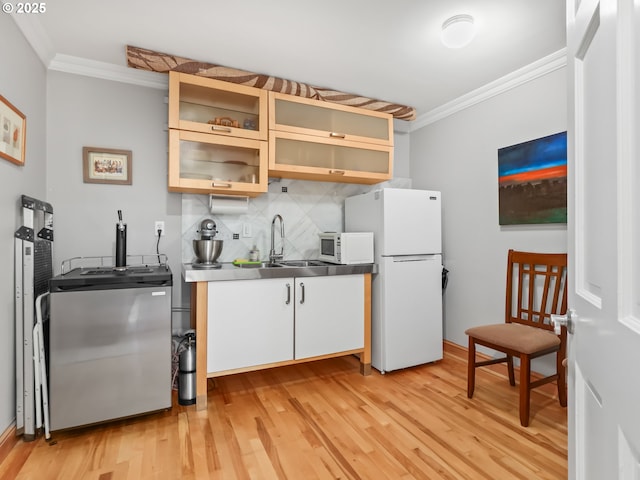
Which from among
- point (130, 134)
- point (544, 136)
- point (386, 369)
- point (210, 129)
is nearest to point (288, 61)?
point (210, 129)

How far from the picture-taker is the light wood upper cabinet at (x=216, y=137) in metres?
2.42

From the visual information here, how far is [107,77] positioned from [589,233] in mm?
3063

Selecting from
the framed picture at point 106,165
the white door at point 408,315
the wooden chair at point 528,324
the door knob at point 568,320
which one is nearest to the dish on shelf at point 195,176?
the framed picture at point 106,165

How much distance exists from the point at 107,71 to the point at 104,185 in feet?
2.76

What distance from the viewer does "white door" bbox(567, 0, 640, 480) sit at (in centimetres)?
55

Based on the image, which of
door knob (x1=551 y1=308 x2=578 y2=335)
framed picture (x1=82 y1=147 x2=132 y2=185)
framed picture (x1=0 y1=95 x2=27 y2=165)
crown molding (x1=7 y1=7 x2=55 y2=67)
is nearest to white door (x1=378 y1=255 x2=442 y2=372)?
door knob (x1=551 y1=308 x2=578 y2=335)

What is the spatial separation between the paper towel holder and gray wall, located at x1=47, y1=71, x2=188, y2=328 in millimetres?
289

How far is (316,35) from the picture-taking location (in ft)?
7.05

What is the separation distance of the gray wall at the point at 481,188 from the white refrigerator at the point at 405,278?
35 centimetres

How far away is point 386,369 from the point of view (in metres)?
2.74

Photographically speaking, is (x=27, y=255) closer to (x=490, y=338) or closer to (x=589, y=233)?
(x=589, y=233)

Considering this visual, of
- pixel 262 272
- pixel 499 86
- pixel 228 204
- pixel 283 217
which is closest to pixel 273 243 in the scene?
pixel 283 217

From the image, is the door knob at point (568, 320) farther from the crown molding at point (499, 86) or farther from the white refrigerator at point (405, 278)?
the crown molding at point (499, 86)

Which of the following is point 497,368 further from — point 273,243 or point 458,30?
point 458,30
